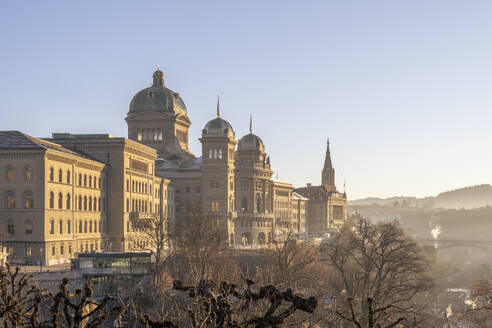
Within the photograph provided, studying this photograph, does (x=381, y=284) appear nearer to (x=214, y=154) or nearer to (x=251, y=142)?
(x=214, y=154)

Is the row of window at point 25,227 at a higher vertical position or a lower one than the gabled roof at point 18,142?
lower

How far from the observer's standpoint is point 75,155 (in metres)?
93.4

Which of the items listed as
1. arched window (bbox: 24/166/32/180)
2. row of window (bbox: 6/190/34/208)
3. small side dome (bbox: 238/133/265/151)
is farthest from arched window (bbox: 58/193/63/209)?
small side dome (bbox: 238/133/265/151)

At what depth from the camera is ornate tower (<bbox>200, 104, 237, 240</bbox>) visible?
13712 cm

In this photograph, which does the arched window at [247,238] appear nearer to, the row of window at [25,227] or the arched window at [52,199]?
the arched window at [52,199]

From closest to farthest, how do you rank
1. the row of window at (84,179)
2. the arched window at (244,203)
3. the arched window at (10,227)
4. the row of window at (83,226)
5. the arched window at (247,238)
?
the arched window at (10,227)
the row of window at (83,226)
the row of window at (84,179)
the arched window at (247,238)
the arched window at (244,203)

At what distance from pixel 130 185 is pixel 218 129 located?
1347 inches

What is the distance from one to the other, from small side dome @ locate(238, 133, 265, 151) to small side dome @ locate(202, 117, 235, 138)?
19965 mm

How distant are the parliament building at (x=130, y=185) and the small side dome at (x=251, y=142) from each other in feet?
0.73

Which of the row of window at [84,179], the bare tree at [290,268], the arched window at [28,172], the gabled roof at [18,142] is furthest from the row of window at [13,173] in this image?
→ the bare tree at [290,268]

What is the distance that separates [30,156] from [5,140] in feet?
14.1

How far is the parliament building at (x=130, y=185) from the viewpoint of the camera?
84.2 m

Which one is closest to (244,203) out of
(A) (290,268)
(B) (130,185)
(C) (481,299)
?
(B) (130,185)

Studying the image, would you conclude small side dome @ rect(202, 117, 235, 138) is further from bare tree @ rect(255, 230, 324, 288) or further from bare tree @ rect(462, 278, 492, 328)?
bare tree @ rect(462, 278, 492, 328)
